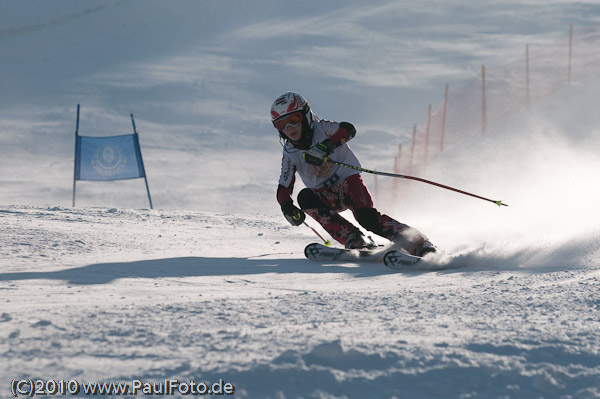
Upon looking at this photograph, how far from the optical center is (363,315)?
3139 mm

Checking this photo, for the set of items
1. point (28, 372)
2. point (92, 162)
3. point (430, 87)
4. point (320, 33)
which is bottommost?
point (28, 372)

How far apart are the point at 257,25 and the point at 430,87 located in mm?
16094

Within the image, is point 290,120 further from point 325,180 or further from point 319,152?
point 325,180

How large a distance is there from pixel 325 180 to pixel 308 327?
2.92m

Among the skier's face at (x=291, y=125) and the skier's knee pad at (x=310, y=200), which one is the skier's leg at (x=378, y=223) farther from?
the skier's face at (x=291, y=125)

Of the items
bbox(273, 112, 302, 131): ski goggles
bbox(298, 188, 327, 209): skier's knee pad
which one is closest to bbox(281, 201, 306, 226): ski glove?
bbox(298, 188, 327, 209): skier's knee pad

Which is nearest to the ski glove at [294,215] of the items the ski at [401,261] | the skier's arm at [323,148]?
the skier's arm at [323,148]

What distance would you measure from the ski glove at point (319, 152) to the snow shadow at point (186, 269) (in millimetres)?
787

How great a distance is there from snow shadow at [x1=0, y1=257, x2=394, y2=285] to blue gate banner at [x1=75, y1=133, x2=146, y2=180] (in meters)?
7.14

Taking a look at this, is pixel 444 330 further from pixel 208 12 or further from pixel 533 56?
pixel 208 12

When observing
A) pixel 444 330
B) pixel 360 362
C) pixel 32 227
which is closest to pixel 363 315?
pixel 444 330

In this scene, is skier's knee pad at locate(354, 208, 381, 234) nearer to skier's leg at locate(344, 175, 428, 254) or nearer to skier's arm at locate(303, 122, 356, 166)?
skier's leg at locate(344, 175, 428, 254)

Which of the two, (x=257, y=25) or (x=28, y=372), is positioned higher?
(x=257, y=25)

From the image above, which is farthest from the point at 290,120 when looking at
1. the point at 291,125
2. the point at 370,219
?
the point at 370,219
